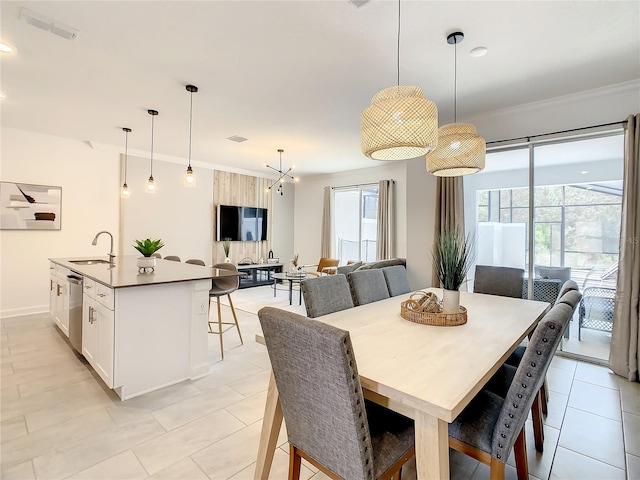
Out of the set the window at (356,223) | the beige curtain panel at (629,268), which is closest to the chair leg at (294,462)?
the beige curtain panel at (629,268)

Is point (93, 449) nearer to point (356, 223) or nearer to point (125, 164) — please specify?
point (125, 164)

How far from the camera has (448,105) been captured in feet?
11.9

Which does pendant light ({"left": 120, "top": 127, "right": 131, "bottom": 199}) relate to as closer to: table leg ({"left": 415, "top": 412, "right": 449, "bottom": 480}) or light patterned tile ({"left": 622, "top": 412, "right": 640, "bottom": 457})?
table leg ({"left": 415, "top": 412, "right": 449, "bottom": 480})

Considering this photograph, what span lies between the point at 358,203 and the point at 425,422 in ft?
21.3

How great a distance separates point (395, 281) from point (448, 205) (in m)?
1.68

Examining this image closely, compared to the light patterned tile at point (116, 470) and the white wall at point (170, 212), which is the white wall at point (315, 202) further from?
the light patterned tile at point (116, 470)

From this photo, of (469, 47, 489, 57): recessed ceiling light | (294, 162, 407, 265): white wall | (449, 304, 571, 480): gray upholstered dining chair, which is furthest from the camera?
(294, 162, 407, 265): white wall

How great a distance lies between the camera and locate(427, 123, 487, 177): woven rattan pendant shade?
2.35 m

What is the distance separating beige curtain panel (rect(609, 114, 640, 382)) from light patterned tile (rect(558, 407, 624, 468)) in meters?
1.08

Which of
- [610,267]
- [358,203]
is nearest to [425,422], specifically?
[610,267]

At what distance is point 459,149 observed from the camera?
2.35 m

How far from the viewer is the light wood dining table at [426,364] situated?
1100mm

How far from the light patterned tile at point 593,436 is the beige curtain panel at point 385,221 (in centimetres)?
435

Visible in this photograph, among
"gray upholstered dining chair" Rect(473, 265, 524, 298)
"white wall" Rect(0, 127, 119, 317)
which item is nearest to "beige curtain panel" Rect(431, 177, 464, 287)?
"gray upholstered dining chair" Rect(473, 265, 524, 298)
